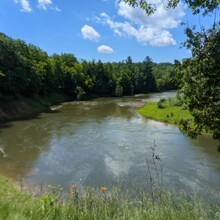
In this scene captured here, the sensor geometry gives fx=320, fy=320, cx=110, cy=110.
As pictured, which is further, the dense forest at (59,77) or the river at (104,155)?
the dense forest at (59,77)

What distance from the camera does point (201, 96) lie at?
10047 mm

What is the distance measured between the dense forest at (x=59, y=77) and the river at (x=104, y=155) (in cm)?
604

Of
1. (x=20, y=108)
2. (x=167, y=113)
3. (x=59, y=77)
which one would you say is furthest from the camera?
(x=59, y=77)

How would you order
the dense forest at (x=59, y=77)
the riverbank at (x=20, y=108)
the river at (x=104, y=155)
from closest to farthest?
the river at (x=104, y=155)
the riverbank at (x=20, y=108)
the dense forest at (x=59, y=77)

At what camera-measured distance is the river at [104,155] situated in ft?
60.5

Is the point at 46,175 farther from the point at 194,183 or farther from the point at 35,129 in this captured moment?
the point at 35,129

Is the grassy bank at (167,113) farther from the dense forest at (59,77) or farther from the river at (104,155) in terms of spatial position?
the dense forest at (59,77)

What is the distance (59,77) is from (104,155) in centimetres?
5785

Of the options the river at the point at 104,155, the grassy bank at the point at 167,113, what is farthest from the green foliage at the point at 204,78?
the grassy bank at the point at 167,113

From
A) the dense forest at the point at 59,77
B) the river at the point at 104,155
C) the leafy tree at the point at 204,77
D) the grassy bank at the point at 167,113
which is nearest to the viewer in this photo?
the leafy tree at the point at 204,77

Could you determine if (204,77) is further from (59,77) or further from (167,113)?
(59,77)

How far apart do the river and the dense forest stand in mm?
6041

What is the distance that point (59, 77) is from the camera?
79.2 metres

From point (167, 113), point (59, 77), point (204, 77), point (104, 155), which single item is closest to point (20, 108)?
point (167, 113)
